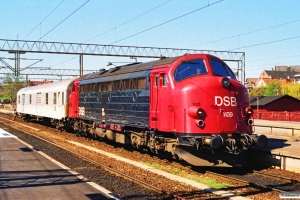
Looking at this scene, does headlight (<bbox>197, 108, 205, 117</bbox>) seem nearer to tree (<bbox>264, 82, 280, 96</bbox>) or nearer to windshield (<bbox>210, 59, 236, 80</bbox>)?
windshield (<bbox>210, 59, 236, 80</bbox>)

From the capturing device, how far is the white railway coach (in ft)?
96.3

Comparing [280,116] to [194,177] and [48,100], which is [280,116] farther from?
[194,177]

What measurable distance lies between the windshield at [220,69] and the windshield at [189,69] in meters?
0.44

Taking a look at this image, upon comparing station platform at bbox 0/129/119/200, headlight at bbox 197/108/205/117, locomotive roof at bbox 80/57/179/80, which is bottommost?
station platform at bbox 0/129/119/200

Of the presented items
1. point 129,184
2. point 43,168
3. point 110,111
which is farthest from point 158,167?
point 110,111

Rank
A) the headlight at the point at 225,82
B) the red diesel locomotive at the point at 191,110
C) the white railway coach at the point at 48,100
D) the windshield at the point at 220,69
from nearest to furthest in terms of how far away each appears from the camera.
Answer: the red diesel locomotive at the point at 191,110 → the headlight at the point at 225,82 → the windshield at the point at 220,69 → the white railway coach at the point at 48,100

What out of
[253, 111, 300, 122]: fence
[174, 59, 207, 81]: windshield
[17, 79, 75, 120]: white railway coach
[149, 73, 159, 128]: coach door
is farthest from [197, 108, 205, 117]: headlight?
[253, 111, 300, 122]: fence

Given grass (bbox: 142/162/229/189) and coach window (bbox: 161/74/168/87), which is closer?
grass (bbox: 142/162/229/189)

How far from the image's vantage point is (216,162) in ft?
45.9

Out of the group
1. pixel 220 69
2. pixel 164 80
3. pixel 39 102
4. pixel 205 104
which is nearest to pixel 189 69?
pixel 164 80

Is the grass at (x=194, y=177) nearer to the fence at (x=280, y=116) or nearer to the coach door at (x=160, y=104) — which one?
the coach door at (x=160, y=104)

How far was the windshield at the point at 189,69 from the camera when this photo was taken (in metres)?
14.2

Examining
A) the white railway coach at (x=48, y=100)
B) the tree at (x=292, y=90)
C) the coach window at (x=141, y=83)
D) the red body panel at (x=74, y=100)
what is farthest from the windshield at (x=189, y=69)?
the tree at (x=292, y=90)

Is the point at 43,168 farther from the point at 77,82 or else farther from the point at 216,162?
the point at 77,82
